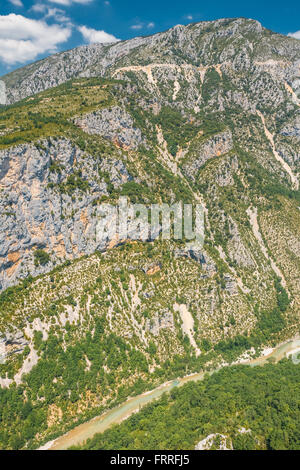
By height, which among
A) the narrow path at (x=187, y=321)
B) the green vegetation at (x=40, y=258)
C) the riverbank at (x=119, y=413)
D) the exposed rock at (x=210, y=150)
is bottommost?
the riverbank at (x=119, y=413)

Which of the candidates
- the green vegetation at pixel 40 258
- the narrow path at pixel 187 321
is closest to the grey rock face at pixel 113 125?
the green vegetation at pixel 40 258

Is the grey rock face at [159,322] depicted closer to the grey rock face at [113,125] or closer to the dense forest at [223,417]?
the dense forest at [223,417]

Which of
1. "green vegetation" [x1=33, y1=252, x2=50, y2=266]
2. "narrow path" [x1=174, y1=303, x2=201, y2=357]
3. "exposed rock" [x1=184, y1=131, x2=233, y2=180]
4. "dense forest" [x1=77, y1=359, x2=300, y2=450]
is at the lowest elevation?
"dense forest" [x1=77, y1=359, x2=300, y2=450]

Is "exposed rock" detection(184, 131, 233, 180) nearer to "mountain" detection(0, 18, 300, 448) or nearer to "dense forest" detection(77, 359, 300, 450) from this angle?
"mountain" detection(0, 18, 300, 448)

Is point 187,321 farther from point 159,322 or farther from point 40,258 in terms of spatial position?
point 40,258

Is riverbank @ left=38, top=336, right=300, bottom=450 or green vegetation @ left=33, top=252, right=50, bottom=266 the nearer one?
riverbank @ left=38, top=336, right=300, bottom=450

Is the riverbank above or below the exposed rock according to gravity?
below

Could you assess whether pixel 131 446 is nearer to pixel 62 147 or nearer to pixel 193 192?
pixel 62 147

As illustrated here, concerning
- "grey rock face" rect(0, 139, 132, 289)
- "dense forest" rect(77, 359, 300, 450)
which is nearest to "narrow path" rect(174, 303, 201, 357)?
"dense forest" rect(77, 359, 300, 450)
